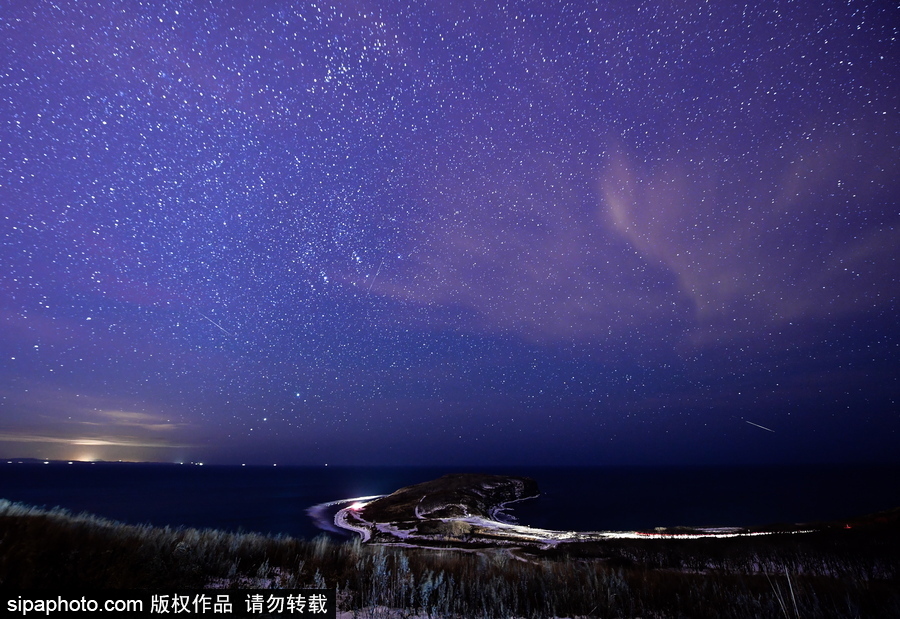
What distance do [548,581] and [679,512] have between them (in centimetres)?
7923

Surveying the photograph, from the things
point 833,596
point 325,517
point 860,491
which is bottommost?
point 860,491

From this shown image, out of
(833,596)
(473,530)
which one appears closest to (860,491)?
(473,530)

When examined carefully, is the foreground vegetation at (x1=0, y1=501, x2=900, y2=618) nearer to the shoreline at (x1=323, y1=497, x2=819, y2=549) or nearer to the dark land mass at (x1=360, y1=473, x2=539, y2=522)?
the shoreline at (x1=323, y1=497, x2=819, y2=549)

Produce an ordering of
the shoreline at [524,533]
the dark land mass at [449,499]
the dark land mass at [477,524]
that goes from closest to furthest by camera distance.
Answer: the dark land mass at [477,524], the shoreline at [524,533], the dark land mass at [449,499]

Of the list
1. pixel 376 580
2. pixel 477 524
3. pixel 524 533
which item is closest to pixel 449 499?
pixel 477 524

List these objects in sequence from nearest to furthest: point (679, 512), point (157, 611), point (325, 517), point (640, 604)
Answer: point (157, 611)
point (640, 604)
point (325, 517)
point (679, 512)

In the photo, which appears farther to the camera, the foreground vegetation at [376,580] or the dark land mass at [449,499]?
the dark land mass at [449,499]

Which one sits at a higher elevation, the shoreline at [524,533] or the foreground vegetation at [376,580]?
the foreground vegetation at [376,580]

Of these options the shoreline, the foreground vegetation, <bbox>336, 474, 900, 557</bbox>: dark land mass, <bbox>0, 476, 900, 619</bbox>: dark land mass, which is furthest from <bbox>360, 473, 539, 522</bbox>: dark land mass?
the foreground vegetation

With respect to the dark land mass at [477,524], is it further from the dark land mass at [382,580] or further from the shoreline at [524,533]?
the dark land mass at [382,580]

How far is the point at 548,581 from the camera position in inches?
392

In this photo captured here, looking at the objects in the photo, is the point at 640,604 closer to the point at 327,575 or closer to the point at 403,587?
the point at 403,587

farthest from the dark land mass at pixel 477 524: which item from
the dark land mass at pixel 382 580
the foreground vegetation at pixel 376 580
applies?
the foreground vegetation at pixel 376 580

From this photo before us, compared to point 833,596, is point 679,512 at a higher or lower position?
lower
